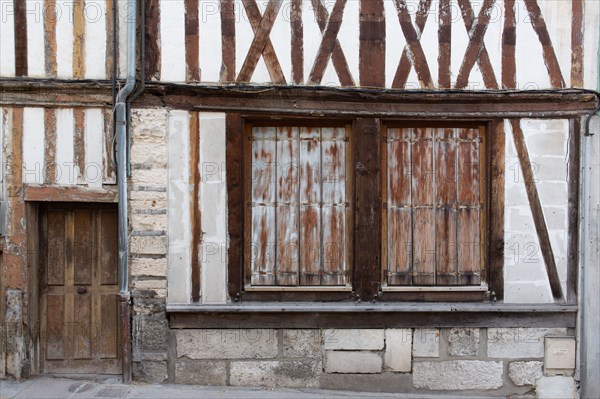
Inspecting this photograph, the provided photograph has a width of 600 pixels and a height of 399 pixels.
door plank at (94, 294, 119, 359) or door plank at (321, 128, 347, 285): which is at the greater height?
door plank at (321, 128, 347, 285)

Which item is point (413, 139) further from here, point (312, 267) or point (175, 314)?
point (175, 314)

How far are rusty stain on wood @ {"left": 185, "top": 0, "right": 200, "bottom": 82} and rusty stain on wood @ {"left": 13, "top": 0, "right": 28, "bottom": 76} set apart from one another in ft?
4.95

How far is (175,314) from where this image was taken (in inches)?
182

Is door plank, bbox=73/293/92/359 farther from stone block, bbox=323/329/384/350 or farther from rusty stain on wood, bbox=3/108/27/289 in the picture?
stone block, bbox=323/329/384/350

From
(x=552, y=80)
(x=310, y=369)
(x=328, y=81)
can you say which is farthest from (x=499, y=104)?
(x=310, y=369)

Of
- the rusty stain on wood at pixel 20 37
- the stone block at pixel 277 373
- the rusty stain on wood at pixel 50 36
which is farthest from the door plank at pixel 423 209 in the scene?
the rusty stain on wood at pixel 20 37

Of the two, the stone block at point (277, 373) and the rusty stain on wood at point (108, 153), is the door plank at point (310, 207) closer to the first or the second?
the stone block at point (277, 373)

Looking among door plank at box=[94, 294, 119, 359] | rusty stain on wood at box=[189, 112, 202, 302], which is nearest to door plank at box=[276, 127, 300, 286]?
rusty stain on wood at box=[189, 112, 202, 302]

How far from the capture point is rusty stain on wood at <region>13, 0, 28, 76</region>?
15.2 ft

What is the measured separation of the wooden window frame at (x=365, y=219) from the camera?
4691 millimetres

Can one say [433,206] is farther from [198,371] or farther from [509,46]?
[198,371]

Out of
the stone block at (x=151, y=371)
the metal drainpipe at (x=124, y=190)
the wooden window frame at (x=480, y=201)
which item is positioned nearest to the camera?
the metal drainpipe at (x=124, y=190)

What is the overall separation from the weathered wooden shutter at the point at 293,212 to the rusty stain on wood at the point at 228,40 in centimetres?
58

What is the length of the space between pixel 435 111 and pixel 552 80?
1.14m
